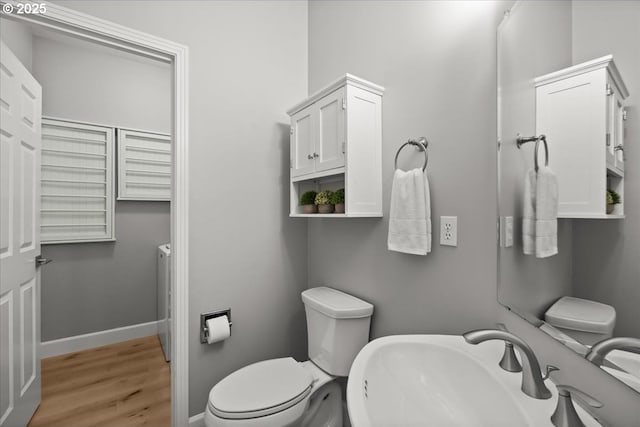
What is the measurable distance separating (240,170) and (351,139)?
719 mm

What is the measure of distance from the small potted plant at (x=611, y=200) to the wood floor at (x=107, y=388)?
224 centimetres

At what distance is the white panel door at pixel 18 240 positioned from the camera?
133 cm

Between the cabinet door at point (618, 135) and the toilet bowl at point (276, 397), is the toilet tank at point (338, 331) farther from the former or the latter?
the cabinet door at point (618, 135)

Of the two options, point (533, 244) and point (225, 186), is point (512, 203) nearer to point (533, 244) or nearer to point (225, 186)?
point (533, 244)

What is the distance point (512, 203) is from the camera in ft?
2.89

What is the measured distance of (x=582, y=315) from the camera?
2.05ft

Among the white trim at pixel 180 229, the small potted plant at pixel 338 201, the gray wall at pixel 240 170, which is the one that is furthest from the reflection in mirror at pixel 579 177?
the white trim at pixel 180 229

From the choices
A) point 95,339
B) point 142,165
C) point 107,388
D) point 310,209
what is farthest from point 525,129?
point 95,339

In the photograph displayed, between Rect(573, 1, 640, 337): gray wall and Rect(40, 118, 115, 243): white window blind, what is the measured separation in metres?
3.17

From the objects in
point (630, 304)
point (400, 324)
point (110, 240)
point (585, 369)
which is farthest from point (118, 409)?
point (630, 304)

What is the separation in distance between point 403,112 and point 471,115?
317 mm

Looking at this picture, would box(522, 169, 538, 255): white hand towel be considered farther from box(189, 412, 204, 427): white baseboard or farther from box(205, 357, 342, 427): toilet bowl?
box(189, 412, 204, 427): white baseboard

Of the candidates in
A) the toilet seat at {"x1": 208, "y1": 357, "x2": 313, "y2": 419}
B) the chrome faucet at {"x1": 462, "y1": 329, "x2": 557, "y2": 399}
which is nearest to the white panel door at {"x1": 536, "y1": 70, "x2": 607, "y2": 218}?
the chrome faucet at {"x1": 462, "y1": 329, "x2": 557, "y2": 399}

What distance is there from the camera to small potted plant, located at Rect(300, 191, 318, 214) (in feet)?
5.21
